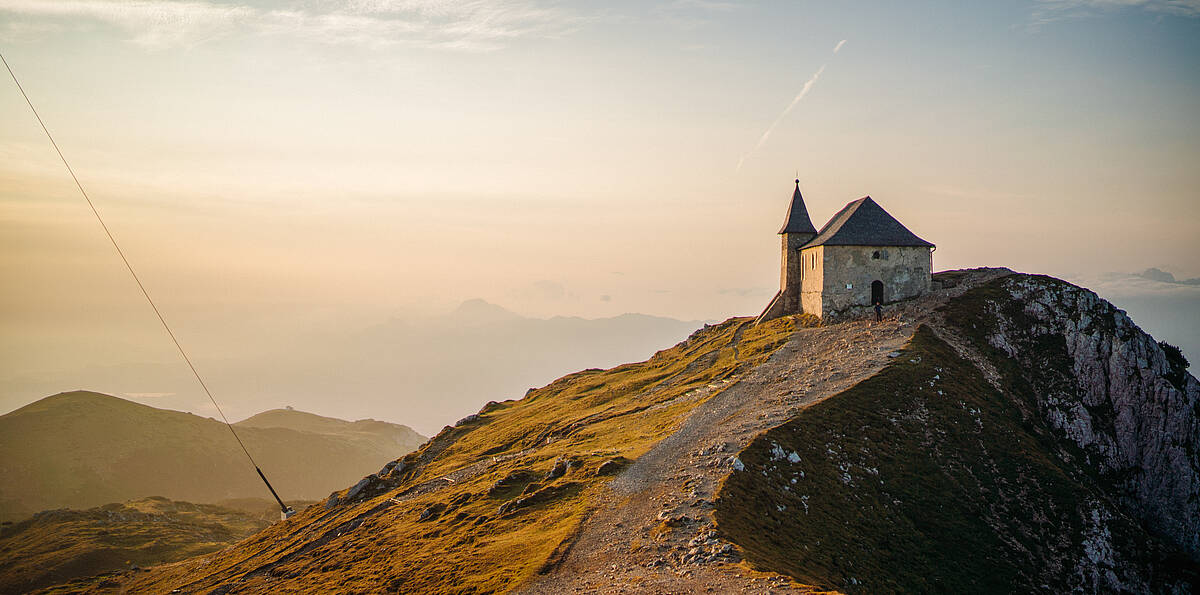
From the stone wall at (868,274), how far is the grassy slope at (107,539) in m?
93.1

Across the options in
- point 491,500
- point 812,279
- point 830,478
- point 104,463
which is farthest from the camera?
point 104,463

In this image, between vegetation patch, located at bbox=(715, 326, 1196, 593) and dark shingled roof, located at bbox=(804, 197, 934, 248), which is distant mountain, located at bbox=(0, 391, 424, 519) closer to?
dark shingled roof, located at bbox=(804, 197, 934, 248)

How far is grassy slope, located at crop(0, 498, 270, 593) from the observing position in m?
94.8

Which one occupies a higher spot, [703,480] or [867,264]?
[867,264]

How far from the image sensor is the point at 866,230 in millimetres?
75375

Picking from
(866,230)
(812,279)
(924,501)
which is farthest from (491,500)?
(866,230)

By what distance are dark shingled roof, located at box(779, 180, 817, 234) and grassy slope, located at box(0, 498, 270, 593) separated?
3654 inches

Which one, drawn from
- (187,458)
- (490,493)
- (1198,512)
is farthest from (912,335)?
(187,458)

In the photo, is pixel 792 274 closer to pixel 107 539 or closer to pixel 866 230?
pixel 866 230

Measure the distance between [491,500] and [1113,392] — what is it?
Result: 58811mm

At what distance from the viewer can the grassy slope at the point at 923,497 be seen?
3709 cm

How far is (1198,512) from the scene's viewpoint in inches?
2296

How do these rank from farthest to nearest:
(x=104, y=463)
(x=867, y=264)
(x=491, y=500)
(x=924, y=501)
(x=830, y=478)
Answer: (x=104, y=463), (x=867, y=264), (x=491, y=500), (x=924, y=501), (x=830, y=478)

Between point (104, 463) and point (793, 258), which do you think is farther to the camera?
point (104, 463)
